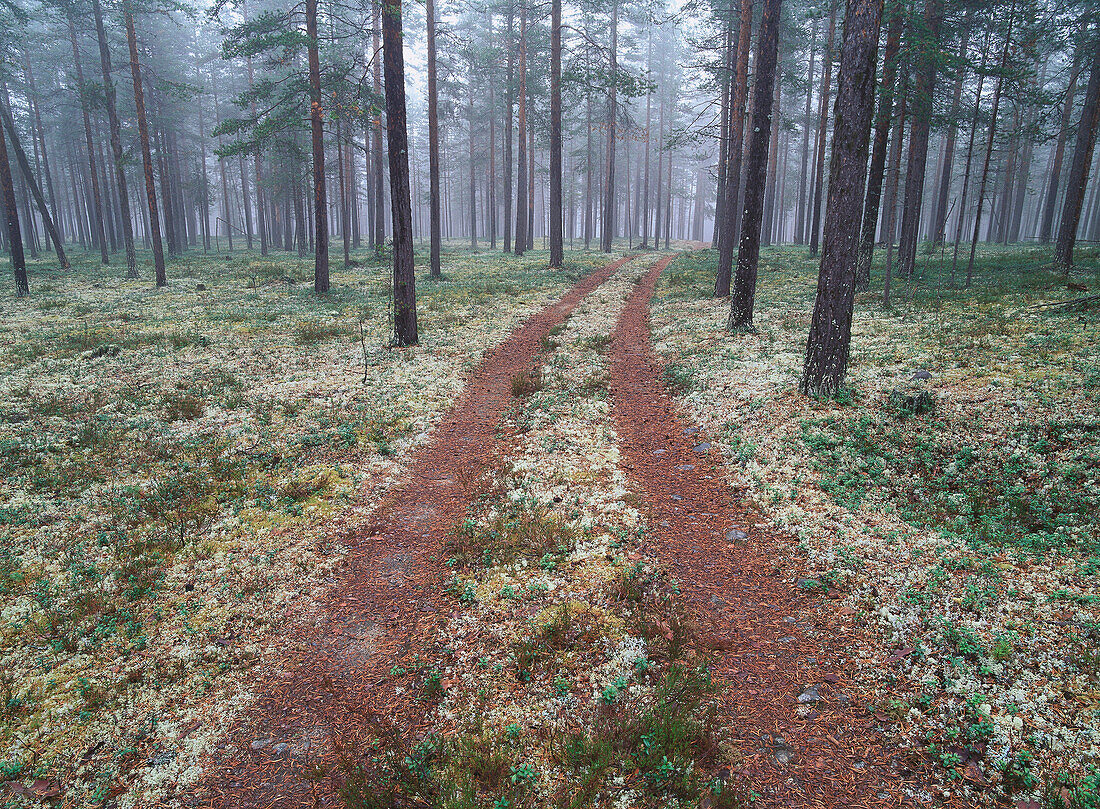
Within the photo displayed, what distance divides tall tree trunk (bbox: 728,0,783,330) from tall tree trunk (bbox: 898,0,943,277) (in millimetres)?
6062

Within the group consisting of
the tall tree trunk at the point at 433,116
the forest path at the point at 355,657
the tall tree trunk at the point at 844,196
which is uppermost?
the tall tree trunk at the point at 433,116

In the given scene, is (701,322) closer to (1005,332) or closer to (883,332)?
(883,332)

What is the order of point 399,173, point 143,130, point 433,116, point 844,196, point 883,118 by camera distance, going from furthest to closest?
1. point 433,116
2. point 143,130
3. point 883,118
4. point 399,173
5. point 844,196

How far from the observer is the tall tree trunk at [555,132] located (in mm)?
26250

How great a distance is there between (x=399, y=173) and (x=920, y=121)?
18538 millimetres

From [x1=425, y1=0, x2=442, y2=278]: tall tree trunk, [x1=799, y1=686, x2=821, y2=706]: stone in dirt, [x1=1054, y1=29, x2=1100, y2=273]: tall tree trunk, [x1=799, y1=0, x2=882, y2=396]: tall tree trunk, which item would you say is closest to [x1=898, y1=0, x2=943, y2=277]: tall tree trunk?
[x1=1054, y1=29, x2=1100, y2=273]: tall tree trunk


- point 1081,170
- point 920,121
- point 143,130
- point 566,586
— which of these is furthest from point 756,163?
point 143,130

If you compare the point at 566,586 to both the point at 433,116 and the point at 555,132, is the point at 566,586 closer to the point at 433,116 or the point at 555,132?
the point at 433,116

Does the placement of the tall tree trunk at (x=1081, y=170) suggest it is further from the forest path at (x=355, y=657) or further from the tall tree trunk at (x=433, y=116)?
the tall tree trunk at (x=433, y=116)

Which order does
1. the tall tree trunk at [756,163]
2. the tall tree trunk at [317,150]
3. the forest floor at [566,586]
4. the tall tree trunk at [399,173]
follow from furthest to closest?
the tall tree trunk at [317,150] → the tall tree trunk at [399,173] → the tall tree trunk at [756,163] → the forest floor at [566,586]

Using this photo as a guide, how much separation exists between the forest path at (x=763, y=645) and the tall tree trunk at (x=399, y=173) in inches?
358

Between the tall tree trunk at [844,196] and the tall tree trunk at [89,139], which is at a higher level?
the tall tree trunk at [89,139]

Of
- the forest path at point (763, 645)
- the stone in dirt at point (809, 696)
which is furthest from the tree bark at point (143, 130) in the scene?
the stone in dirt at point (809, 696)

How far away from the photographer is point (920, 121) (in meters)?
18.9
